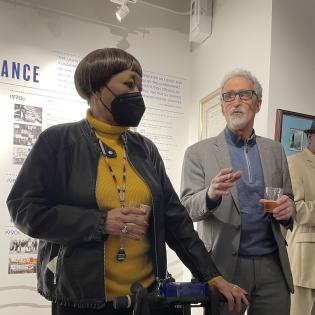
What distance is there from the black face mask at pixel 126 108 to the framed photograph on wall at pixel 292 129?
1.56 metres

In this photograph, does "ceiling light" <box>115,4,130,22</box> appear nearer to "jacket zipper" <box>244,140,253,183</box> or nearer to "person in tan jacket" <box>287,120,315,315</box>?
"person in tan jacket" <box>287,120,315,315</box>

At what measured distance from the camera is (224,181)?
4.89ft

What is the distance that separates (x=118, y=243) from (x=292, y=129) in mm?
1892

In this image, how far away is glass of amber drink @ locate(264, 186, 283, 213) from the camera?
161 cm

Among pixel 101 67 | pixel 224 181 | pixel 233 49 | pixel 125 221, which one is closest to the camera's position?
pixel 125 221

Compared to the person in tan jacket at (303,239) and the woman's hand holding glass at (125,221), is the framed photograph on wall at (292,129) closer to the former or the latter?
the person in tan jacket at (303,239)

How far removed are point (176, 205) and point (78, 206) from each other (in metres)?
0.39

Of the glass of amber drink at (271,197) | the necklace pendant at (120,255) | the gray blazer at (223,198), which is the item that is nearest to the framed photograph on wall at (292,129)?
the gray blazer at (223,198)

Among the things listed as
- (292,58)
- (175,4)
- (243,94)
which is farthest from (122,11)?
(243,94)

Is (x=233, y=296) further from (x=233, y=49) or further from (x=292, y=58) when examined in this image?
(x=233, y=49)

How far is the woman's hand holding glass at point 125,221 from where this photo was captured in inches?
45.1

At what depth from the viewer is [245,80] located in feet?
A: 6.15

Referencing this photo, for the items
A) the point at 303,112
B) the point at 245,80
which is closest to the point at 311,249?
the point at 303,112

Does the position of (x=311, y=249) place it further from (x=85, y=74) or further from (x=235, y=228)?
(x=85, y=74)
